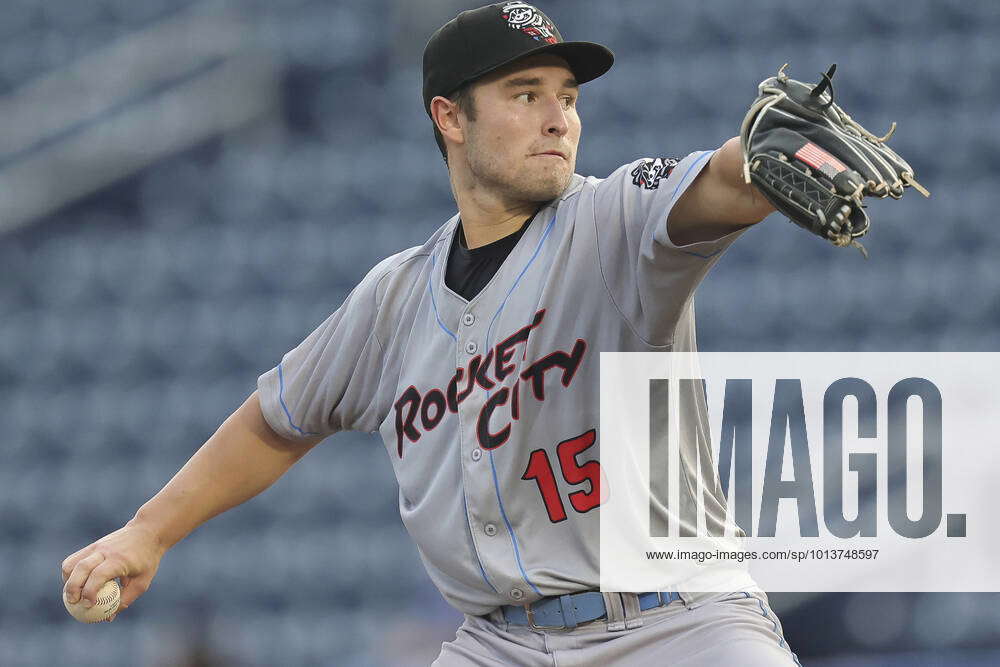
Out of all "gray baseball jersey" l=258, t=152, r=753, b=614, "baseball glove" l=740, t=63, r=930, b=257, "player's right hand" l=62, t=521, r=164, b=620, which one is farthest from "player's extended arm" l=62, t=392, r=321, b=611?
"baseball glove" l=740, t=63, r=930, b=257

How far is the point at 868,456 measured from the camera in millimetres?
5828

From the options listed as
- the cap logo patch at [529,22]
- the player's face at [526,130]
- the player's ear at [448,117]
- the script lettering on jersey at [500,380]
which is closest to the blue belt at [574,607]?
the script lettering on jersey at [500,380]

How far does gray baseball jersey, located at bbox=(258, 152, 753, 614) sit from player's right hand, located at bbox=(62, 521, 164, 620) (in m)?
0.63

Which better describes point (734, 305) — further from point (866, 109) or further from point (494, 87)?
point (494, 87)

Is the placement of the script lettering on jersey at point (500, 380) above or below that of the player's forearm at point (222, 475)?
above

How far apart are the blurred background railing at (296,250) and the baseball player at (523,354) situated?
8.83 feet

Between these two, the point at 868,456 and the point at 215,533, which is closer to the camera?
the point at 868,456

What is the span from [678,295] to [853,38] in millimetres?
4638

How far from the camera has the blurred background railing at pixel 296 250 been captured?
6.04 metres

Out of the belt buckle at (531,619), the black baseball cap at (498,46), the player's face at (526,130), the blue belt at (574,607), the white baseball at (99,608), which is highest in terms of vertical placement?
the black baseball cap at (498,46)

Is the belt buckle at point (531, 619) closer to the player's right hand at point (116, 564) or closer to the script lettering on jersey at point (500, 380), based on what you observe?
the script lettering on jersey at point (500, 380)

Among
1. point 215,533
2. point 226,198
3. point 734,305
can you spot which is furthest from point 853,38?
point 215,533

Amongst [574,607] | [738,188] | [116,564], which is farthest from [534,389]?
[116,564]

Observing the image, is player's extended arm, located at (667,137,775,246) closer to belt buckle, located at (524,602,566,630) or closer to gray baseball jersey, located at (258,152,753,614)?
gray baseball jersey, located at (258,152,753,614)
